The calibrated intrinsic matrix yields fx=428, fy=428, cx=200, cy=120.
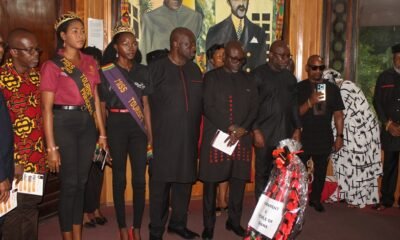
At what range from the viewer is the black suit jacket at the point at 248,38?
5205 millimetres

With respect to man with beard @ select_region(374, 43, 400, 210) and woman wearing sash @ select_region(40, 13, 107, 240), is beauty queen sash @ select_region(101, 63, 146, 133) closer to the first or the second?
woman wearing sash @ select_region(40, 13, 107, 240)

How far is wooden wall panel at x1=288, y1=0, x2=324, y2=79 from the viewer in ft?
17.7

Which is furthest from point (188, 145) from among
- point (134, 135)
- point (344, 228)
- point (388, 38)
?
point (388, 38)

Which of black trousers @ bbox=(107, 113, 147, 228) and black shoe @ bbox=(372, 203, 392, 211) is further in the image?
black shoe @ bbox=(372, 203, 392, 211)

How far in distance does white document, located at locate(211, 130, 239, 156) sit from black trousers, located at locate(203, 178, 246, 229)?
1.06 feet

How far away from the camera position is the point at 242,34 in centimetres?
531

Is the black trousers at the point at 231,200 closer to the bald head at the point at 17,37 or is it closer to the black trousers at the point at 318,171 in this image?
the black trousers at the point at 318,171

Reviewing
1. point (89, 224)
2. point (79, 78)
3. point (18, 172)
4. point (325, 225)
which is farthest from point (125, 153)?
point (325, 225)

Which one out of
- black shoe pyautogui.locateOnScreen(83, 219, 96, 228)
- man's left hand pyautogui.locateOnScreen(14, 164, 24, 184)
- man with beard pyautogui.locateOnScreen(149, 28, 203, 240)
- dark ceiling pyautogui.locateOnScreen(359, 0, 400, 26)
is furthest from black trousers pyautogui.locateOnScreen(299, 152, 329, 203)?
man's left hand pyautogui.locateOnScreen(14, 164, 24, 184)

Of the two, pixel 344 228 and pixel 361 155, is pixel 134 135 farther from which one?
pixel 361 155

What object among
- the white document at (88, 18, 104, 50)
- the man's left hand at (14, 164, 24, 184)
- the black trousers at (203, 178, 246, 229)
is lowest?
the black trousers at (203, 178, 246, 229)

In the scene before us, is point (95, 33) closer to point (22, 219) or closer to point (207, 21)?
point (207, 21)

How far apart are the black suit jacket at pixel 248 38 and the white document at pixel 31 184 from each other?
115 inches

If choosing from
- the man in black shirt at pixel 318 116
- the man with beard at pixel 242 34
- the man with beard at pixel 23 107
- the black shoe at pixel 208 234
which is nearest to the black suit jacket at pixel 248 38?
the man with beard at pixel 242 34
